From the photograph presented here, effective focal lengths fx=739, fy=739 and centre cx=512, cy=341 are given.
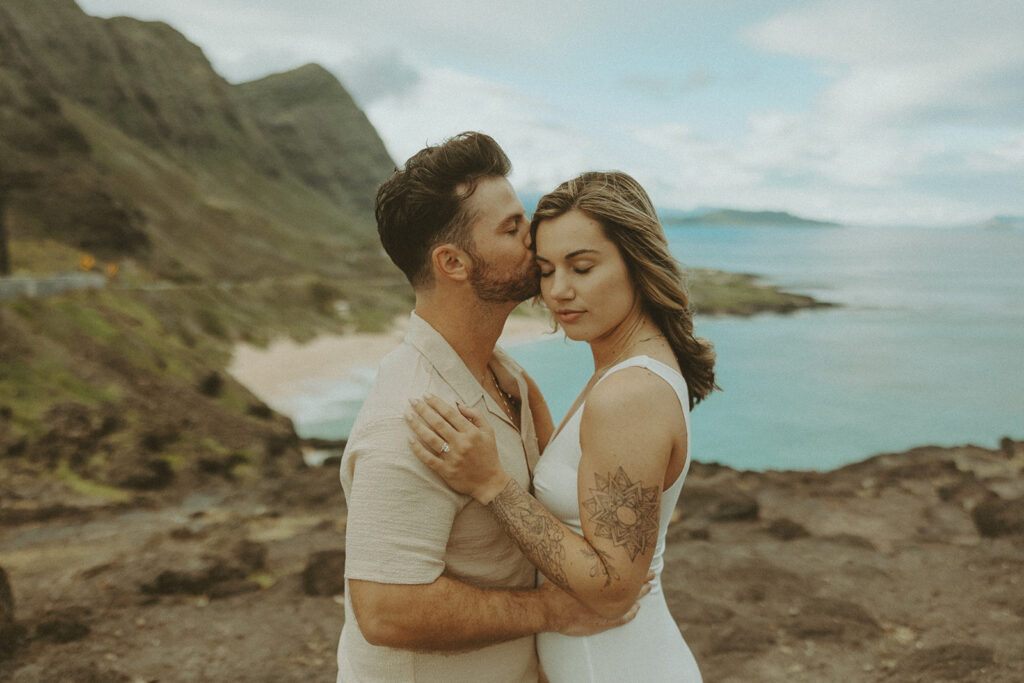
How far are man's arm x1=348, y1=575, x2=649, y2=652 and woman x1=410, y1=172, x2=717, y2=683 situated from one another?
0.15 m

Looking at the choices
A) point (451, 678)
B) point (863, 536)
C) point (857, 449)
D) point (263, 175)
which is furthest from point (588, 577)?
point (263, 175)

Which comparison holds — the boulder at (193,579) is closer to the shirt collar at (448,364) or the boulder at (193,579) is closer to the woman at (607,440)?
the woman at (607,440)

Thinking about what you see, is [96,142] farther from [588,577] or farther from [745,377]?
[588,577]

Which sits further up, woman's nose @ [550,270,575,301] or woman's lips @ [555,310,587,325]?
woman's nose @ [550,270,575,301]

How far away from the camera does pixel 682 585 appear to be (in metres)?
10.1

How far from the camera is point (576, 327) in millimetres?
2910

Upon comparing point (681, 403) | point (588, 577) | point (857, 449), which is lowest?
point (857, 449)

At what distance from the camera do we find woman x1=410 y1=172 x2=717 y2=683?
8.00 ft

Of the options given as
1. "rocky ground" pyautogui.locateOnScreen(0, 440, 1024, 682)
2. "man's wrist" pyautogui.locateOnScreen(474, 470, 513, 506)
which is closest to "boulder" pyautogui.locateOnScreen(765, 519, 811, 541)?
"rocky ground" pyautogui.locateOnScreen(0, 440, 1024, 682)

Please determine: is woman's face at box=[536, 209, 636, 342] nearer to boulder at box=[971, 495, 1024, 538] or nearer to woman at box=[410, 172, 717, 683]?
woman at box=[410, 172, 717, 683]

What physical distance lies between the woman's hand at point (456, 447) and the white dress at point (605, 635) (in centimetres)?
31

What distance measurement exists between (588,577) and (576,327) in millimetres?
960

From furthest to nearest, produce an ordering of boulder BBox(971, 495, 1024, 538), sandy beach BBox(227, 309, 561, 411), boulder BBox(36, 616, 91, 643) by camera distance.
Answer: sandy beach BBox(227, 309, 561, 411)
boulder BBox(971, 495, 1024, 538)
boulder BBox(36, 616, 91, 643)

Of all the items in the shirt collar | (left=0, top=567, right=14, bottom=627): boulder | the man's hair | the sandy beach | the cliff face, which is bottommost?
the sandy beach
